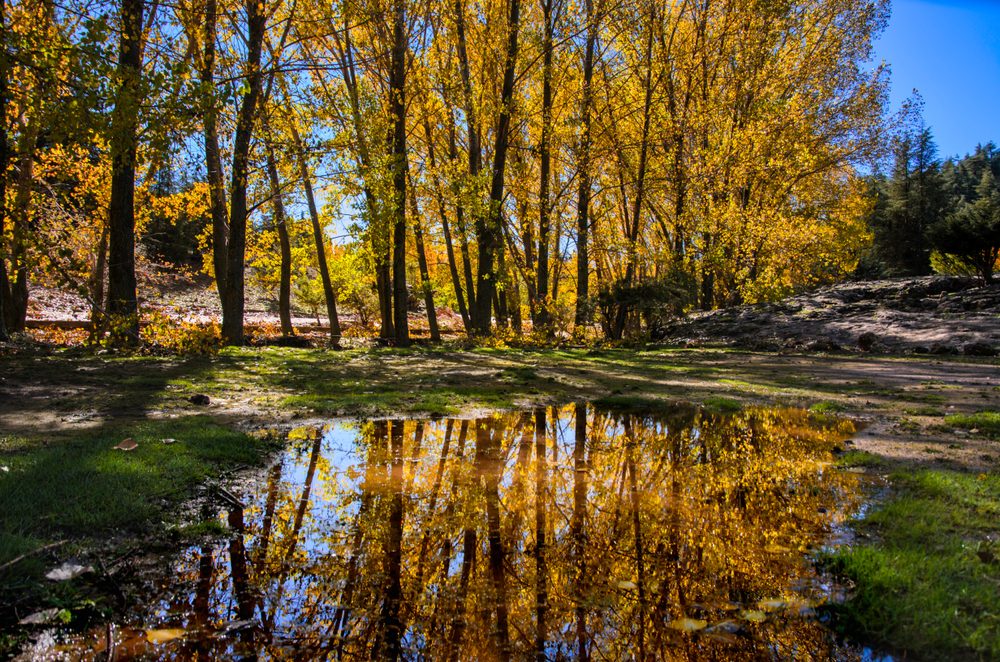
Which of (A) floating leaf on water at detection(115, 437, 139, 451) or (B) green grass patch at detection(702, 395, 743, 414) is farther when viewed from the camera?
(B) green grass patch at detection(702, 395, 743, 414)

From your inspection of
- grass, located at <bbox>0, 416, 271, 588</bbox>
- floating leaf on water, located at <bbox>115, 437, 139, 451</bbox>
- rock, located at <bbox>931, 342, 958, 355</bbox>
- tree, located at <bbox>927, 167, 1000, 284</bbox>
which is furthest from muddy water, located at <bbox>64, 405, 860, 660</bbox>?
tree, located at <bbox>927, 167, 1000, 284</bbox>

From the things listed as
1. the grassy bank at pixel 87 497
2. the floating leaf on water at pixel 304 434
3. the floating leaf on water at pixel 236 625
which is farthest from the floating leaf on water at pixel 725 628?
the floating leaf on water at pixel 304 434

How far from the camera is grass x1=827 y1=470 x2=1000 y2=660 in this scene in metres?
2.32

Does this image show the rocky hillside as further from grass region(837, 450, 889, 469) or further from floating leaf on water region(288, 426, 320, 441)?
floating leaf on water region(288, 426, 320, 441)

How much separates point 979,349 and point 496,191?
1320 cm

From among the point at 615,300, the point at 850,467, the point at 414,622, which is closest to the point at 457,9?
the point at 615,300

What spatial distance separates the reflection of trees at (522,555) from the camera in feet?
7.89

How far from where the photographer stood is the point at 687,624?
2490 mm

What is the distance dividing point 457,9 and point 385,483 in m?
17.3

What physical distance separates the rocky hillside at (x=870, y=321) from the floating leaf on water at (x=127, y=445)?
54.5 ft

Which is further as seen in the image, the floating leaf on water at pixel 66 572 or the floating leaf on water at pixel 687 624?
the floating leaf on water at pixel 66 572

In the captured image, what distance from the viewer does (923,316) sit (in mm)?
16688

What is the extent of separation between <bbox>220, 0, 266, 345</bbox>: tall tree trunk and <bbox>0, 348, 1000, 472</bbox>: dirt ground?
5.85 ft

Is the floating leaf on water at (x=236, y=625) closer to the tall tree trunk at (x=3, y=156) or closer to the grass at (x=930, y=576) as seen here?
the grass at (x=930, y=576)
